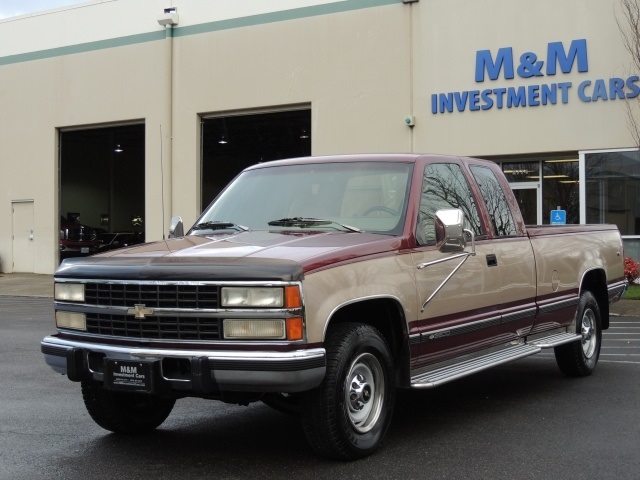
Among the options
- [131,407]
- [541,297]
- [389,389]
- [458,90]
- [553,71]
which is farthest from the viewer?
[458,90]

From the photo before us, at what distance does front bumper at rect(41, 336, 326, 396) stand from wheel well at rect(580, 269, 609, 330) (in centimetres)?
485

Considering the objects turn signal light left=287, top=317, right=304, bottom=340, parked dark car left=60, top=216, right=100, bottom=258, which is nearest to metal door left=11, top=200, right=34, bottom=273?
parked dark car left=60, top=216, right=100, bottom=258

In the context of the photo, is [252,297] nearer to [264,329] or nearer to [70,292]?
[264,329]

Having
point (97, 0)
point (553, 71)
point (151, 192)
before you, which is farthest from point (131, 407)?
point (97, 0)

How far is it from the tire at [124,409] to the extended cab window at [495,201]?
122 inches

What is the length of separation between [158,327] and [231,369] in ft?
2.01

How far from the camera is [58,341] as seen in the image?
581 cm

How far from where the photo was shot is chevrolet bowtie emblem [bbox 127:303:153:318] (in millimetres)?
5301

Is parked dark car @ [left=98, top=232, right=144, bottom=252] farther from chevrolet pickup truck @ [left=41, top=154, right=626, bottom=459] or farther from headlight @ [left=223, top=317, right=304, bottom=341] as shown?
headlight @ [left=223, top=317, right=304, bottom=341]

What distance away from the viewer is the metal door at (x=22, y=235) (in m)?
27.9

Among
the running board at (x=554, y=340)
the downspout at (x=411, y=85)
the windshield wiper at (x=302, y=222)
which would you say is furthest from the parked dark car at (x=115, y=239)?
the windshield wiper at (x=302, y=222)

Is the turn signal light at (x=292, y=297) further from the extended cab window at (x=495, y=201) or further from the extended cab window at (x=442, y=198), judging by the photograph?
the extended cab window at (x=495, y=201)

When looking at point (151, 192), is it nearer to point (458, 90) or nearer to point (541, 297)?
point (458, 90)

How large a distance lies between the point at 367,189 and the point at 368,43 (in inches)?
626
